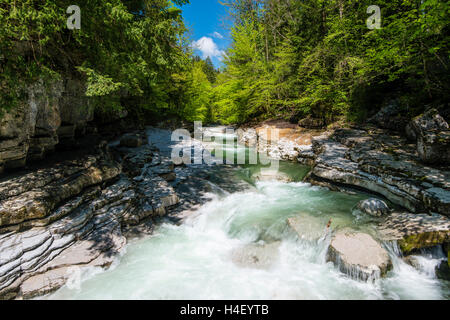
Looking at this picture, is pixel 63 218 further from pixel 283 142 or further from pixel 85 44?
pixel 283 142

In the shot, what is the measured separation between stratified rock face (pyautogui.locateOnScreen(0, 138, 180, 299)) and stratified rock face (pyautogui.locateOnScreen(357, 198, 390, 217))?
5951 mm

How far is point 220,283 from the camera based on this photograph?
155 inches

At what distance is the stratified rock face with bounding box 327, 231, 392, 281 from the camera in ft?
12.2

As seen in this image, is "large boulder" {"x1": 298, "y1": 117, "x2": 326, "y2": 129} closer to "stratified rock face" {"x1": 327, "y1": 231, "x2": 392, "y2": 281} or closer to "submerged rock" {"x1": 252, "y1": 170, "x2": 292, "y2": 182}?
"submerged rock" {"x1": 252, "y1": 170, "x2": 292, "y2": 182}

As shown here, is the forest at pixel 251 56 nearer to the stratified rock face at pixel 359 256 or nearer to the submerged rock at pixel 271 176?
the submerged rock at pixel 271 176

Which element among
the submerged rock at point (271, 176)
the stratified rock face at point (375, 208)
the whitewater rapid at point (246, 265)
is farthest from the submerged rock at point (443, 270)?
the submerged rock at point (271, 176)

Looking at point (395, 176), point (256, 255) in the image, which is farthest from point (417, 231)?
point (256, 255)

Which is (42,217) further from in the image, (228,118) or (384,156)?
(228,118)

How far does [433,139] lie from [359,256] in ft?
15.2

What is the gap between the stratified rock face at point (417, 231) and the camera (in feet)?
12.9

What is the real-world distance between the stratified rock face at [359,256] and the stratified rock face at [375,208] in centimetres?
135

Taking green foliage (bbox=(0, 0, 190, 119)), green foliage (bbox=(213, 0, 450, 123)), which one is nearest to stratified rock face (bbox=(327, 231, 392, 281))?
green foliage (bbox=(213, 0, 450, 123))

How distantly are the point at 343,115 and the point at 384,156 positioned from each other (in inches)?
229

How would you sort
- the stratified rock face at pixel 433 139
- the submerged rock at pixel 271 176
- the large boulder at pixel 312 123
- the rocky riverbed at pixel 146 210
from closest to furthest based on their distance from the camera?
the rocky riverbed at pixel 146 210
the stratified rock face at pixel 433 139
the submerged rock at pixel 271 176
the large boulder at pixel 312 123
